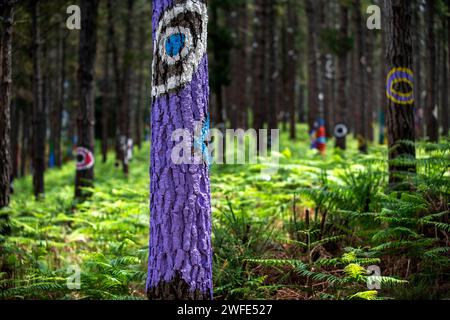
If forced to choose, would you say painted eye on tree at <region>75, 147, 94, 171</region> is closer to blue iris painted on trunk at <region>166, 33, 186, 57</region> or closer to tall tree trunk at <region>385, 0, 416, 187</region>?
tall tree trunk at <region>385, 0, 416, 187</region>

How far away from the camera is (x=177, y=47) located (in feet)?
13.6

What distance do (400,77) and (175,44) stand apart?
160 inches

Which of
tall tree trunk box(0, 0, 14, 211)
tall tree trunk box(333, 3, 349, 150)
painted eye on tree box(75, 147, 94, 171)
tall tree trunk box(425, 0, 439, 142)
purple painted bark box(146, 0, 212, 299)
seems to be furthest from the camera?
tall tree trunk box(333, 3, 349, 150)

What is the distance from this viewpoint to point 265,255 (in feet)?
18.0

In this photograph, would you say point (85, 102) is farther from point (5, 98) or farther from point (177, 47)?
point (177, 47)

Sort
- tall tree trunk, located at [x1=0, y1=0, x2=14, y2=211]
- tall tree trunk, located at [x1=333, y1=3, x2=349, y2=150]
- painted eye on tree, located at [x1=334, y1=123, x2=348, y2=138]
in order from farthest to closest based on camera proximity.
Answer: tall tree trunk, located at [x1=333, y1=3, x2=349, y2=150] → painted eye on tree, located at [x1=334, y1=123, x2=348, y2=138] → tall tree trunk, located at [x1=0, y1=0, x2=14, y2=211]

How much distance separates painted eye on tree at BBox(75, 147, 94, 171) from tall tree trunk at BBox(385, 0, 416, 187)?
7353mm

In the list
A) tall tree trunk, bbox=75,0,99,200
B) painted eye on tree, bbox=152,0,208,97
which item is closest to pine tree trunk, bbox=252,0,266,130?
tall tree trunk, bbox=75,0,99,200

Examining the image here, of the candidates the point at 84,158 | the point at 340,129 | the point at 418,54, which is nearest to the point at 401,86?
the point at 84,158

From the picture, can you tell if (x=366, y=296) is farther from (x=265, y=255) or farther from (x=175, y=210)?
(x=175, y=210)

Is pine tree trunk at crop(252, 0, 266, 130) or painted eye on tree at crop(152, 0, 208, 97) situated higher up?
pine tree trunk at crop(252, 0, 266, 130)

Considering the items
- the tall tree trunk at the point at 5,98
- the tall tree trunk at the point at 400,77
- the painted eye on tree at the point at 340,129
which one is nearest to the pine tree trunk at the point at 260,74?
the painted eye on tree at the point at 340,129

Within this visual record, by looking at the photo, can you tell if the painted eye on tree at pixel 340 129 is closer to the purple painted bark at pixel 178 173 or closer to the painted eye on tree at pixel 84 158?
the painted eye on tree at pixel 84 158

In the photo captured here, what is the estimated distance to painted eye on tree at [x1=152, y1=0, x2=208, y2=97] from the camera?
411cm
